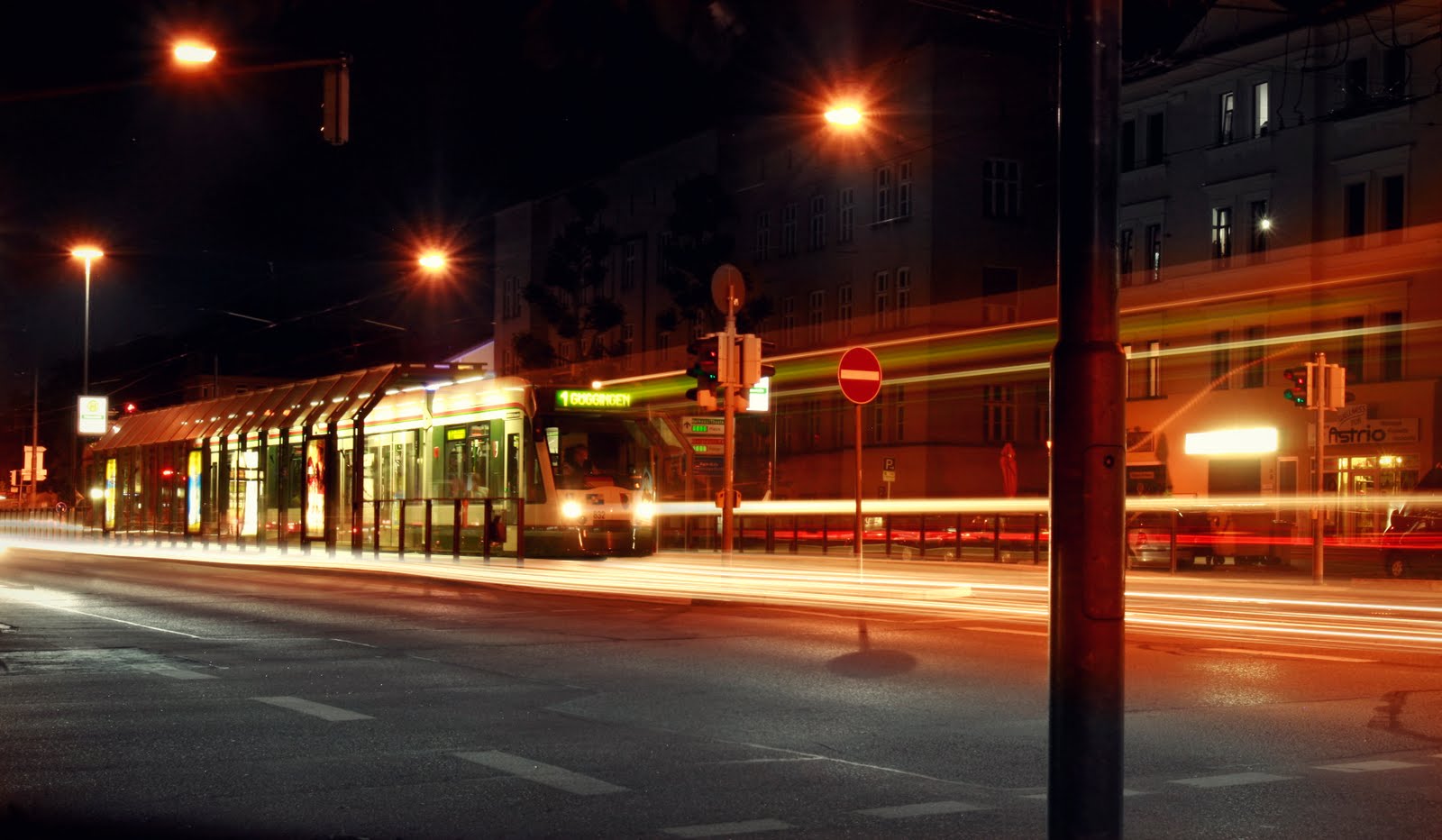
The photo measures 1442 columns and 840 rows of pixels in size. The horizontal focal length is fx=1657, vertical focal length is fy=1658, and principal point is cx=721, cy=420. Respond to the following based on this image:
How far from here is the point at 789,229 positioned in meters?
64.6

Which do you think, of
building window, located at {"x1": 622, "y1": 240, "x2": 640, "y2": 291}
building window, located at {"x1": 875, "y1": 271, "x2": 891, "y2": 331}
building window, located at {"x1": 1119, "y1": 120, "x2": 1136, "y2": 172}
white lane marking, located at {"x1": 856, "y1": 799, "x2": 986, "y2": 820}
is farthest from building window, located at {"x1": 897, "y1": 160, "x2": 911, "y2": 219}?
white lane marking, located at {"x1": 856, "y1": 799, "x2": 986, "y2": 820}

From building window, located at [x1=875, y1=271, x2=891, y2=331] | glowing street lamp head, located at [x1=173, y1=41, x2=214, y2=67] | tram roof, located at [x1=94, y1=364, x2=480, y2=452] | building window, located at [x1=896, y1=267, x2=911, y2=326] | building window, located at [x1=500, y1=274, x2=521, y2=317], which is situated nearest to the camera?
glowing street lamp head, located at [x1=173, y1=41, x2=214, y2=67]

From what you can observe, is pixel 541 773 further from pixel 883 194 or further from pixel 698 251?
pixel 698 251

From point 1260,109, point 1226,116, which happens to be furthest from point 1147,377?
point 1260,109

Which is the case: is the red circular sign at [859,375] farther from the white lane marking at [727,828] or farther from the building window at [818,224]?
the building window at [818,224]

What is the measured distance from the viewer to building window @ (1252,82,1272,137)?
1762 inches

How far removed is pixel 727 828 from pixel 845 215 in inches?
2177

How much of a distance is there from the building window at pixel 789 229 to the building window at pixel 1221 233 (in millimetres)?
20489

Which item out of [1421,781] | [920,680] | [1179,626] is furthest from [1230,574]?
[1421,781]

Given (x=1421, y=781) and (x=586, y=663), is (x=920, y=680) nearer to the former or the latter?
(x=586, y=663)

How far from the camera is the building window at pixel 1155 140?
48.6 m

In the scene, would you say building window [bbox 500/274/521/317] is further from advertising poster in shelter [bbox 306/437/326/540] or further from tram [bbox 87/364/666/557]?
advertising poster in shelter [bbox 306/437/326/540]

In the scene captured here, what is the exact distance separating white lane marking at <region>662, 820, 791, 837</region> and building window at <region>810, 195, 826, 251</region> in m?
56.3

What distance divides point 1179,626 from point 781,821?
38.5ft
